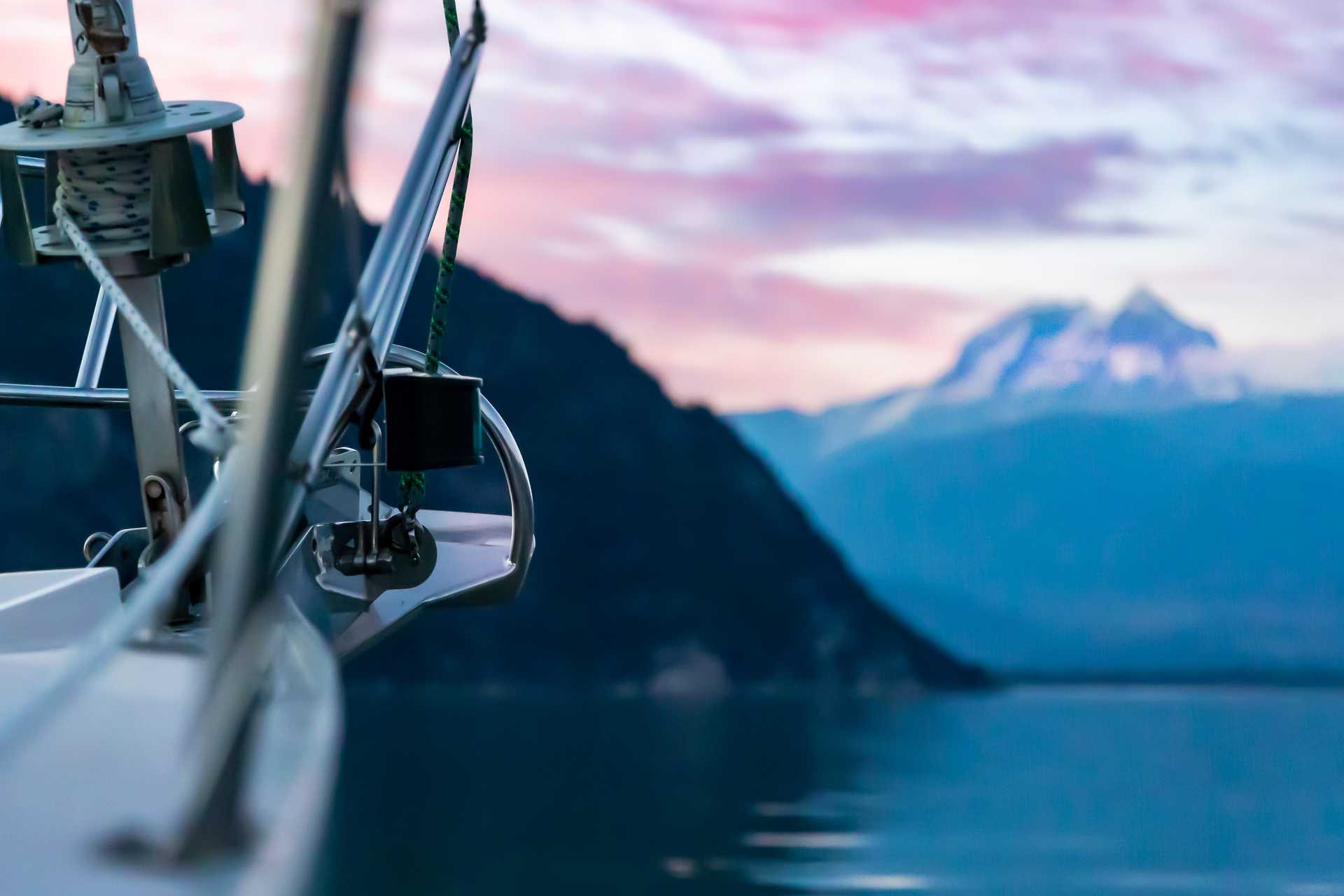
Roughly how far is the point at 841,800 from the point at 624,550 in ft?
48.8

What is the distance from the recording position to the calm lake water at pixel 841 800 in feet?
44.5

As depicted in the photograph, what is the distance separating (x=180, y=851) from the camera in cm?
101

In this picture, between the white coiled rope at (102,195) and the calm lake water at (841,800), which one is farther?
the calm lake water at (841,800)

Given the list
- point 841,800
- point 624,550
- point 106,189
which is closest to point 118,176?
point 106,189

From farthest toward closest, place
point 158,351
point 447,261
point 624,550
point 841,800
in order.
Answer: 1. point 624,550
2. point 841,800
3. point 447,261
4. point 158,351

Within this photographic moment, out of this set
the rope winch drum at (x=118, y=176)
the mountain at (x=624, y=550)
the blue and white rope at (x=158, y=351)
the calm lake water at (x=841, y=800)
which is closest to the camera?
the blue and white rope at (x=158, y=351)

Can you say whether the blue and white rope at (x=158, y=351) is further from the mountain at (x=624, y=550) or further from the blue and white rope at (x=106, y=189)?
the mountain at (x=624, y=550)

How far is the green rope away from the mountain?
24.5 metres

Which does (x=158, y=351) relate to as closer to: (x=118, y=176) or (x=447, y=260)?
(x=118, y=176)

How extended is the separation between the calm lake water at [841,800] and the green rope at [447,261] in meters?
7.35

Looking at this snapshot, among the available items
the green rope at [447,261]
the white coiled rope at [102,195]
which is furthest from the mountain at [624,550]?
the white coiled rope at [102,195]

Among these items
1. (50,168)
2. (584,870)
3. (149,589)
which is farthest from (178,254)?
(584,870)

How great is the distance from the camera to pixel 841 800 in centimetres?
1648

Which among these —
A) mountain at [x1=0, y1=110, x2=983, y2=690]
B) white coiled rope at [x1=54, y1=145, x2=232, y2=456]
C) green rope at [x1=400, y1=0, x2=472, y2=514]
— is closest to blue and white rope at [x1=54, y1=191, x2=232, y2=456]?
white coiled rope at [x1=54, y1=145, x2=232, y2=456]
